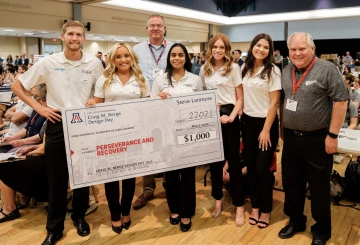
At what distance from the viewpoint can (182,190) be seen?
281cm

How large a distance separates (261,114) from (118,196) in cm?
139

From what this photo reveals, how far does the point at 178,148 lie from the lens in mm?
2752

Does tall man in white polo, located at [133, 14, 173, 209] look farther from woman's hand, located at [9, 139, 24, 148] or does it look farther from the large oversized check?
woman's hand, located at [9, 139, 24, 148]

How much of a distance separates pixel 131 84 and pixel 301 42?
4.50ft

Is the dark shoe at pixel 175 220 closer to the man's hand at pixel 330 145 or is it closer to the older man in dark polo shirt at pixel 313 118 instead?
the older man in dark polo shirt at pixel 313 118

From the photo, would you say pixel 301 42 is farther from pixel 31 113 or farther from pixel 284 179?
pixel 31 113

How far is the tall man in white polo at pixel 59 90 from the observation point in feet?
8.32

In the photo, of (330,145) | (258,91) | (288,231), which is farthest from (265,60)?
(288,231)

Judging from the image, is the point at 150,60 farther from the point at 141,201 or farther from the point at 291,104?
the point at 291,104

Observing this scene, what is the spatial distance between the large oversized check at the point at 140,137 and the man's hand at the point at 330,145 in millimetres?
851

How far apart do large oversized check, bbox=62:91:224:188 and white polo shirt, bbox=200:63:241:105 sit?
0.11 meters

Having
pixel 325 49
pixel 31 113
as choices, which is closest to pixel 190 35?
pixel 325 49

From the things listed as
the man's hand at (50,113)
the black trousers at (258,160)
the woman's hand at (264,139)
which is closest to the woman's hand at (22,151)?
the man's hand at (50,113)

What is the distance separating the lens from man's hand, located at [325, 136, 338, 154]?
7.77 ft
